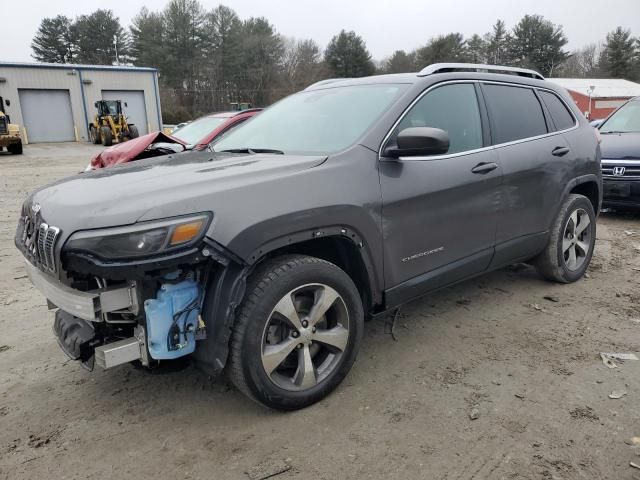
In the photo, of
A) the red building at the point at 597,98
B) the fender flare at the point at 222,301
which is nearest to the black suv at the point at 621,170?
the fender flare at the point at 222,301

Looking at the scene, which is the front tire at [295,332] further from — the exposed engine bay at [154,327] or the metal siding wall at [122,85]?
the metal siding wall at [122,85]

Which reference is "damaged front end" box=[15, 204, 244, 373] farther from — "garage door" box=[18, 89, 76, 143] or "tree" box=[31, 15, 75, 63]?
"tree" box=[31, 15, 75, 63]

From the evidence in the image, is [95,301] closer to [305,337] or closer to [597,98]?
[305,337]

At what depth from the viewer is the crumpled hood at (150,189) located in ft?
7.56

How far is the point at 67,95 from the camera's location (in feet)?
113

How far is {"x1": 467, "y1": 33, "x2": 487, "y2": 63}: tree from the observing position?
218 ft

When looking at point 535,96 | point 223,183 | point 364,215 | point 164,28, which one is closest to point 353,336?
point 364,215

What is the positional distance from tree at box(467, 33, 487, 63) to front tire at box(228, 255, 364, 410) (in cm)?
6937

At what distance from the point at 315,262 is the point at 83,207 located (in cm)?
116

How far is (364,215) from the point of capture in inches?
114

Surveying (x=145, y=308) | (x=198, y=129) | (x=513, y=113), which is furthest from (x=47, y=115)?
(x=145, y=308)

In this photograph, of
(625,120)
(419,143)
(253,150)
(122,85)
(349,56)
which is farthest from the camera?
(349,56)

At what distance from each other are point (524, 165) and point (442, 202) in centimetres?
106

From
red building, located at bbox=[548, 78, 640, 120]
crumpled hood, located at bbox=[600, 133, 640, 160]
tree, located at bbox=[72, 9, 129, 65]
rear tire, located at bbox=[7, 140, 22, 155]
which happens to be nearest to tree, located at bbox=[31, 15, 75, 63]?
tree, located at bbox=[72, 9, 129, 65]
